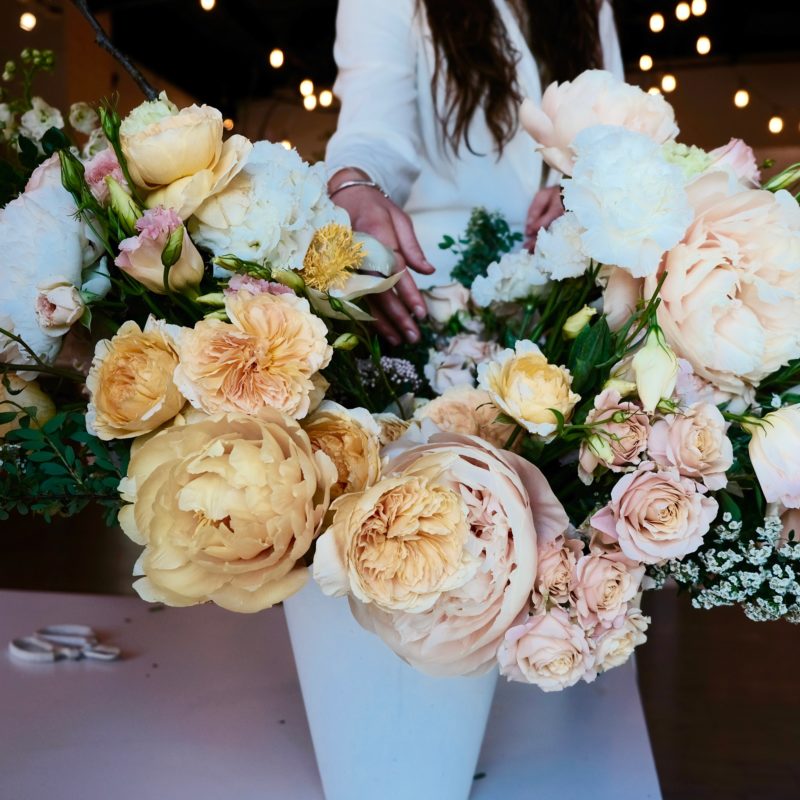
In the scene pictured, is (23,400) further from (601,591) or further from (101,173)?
(601,591)

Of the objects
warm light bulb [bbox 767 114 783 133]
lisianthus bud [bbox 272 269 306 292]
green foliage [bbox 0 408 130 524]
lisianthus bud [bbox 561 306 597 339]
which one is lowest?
warm light bulb [bbox 767 114 783 133]

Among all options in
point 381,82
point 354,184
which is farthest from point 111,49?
point 381,82

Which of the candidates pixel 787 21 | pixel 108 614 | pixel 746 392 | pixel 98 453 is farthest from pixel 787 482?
pixel 787 21

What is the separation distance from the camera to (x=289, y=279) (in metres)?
0.48

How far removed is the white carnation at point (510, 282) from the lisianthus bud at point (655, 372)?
0.13m

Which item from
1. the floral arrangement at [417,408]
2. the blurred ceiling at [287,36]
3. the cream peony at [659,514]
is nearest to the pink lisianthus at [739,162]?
the floral arrangement at [417,408]

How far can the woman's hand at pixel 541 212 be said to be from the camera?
78 cm

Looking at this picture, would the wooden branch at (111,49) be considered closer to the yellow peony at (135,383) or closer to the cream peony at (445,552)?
the yellow peony at (135,383)

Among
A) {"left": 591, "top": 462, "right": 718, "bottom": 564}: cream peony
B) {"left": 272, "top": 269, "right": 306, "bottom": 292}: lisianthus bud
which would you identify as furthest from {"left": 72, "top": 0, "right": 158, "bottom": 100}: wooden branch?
{"left": 591, "top": 462, "right": 718, "bottom": 564}: cream peony

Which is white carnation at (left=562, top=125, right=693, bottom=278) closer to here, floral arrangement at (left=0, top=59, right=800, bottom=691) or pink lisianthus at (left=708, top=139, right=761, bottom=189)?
floral arrangement at (left=0, top=59, right=800, bottom=691)

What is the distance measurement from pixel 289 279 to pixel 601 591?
226 millimetres

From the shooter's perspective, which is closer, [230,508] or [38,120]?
[230,508]

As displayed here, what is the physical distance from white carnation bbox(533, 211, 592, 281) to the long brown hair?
0.78 metres

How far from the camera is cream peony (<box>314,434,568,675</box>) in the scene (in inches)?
15.9
